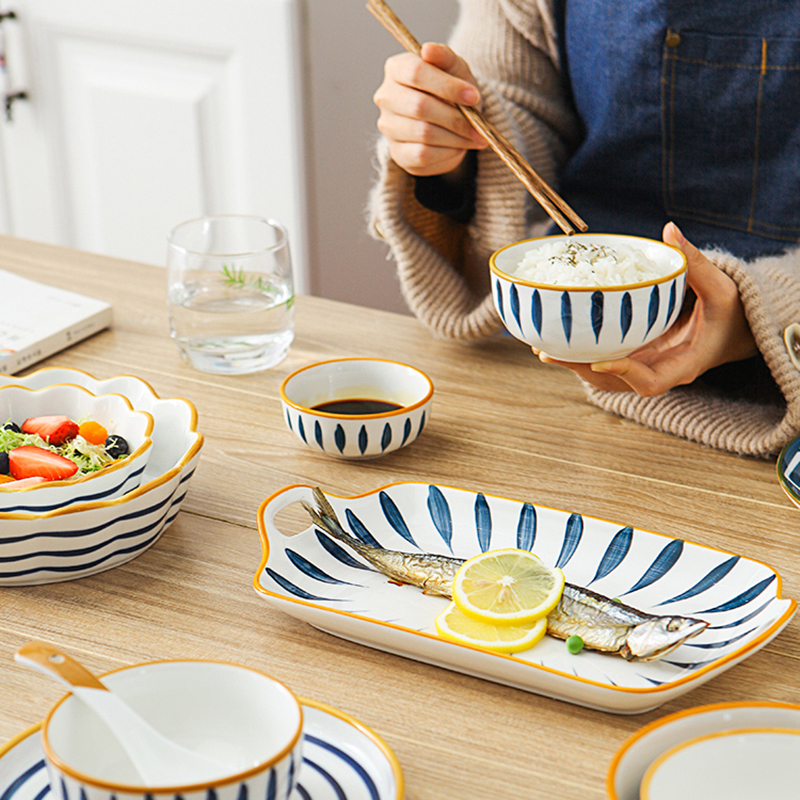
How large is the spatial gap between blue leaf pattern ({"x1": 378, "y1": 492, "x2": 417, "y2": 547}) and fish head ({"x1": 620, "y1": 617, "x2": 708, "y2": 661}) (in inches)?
8.4

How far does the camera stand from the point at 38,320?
1178mm

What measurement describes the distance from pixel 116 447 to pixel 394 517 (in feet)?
0.79

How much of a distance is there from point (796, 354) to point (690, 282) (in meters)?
0.13

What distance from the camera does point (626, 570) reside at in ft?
2.36

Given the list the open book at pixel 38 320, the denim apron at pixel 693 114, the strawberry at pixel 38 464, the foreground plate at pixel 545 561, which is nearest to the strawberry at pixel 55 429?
the strawberry at pixel 38 464

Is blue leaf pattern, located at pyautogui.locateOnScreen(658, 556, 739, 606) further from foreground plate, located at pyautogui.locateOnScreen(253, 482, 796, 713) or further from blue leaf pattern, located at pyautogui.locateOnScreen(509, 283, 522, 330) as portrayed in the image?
blue leaf pattern, located at pyautogui.locateOnScreen(509, 283, 522, 330)

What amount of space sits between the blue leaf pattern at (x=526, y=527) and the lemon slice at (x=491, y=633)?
0.12 metres

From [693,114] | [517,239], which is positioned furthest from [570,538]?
[693,114]

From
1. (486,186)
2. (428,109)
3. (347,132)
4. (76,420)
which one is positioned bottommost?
(347,132)

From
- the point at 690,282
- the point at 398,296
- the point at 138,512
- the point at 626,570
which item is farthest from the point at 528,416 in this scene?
the point at 398,296

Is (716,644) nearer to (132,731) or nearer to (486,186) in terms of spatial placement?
(132,731)

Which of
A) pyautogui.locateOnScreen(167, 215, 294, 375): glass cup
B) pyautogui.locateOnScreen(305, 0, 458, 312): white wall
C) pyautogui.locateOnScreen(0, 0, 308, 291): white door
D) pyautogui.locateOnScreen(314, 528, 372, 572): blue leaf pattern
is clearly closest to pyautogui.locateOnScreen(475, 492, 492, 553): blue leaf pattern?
pyautogui.locateOnScreen(314, 528, 372, 572): blue leaf pattern

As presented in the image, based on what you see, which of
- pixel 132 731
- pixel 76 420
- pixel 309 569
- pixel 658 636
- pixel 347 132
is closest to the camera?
pixel 132 731

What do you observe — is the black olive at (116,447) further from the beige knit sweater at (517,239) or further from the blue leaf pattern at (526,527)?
the beige knit sweater at (517,239)
